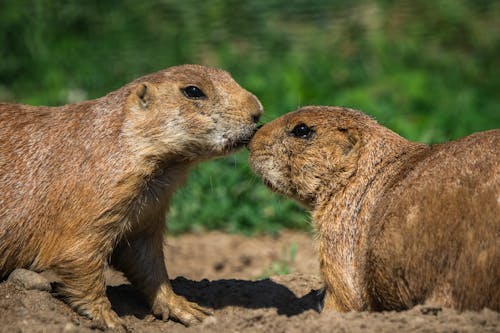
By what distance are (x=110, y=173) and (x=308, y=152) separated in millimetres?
1277

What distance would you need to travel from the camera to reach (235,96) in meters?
5.55

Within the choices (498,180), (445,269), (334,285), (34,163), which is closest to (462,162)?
(498,180)

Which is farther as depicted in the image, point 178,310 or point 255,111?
point 178,310

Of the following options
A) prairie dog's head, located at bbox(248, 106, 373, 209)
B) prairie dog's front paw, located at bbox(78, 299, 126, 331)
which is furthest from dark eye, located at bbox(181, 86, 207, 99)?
prairie dog's front paw, located at bbox(78, 299, 126, 331)

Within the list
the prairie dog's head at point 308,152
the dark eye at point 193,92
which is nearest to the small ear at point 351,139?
the prairie dog's head at point 308,152

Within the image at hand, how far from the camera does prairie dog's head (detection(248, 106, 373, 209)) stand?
5516 mm

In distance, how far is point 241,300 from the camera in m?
5.88

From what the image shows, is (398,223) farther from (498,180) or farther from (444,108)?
(444,108)

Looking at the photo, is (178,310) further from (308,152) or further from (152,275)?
(308,152)

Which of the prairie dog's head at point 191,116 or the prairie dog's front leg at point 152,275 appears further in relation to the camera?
the prairie dog's front leg at point 152,275

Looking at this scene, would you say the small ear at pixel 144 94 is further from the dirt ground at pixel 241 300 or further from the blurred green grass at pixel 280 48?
the blurred green grass at pixel 280 48

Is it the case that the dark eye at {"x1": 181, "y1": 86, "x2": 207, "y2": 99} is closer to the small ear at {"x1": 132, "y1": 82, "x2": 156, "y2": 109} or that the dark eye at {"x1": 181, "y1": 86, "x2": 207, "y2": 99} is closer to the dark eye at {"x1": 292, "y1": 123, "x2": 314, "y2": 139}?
the small ear at {"x1": 132, "y1": 82, "x2": 156, "y2": 109}

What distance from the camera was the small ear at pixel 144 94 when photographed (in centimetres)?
559

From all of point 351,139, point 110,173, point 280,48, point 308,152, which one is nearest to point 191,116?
point 110,173
